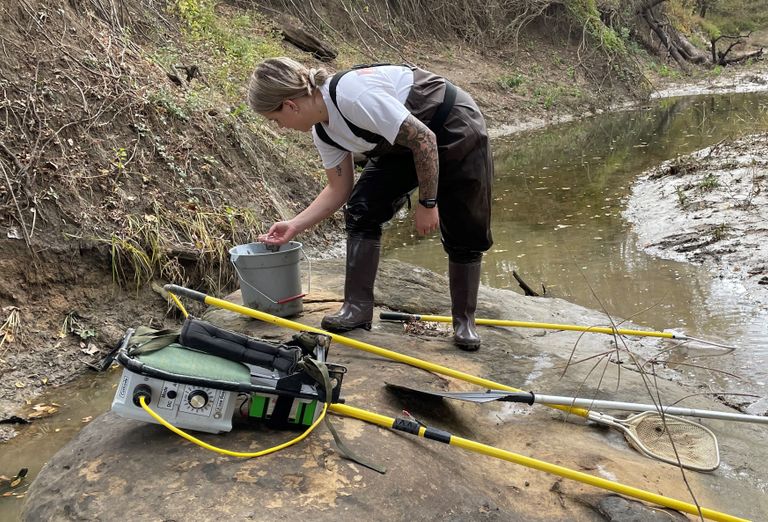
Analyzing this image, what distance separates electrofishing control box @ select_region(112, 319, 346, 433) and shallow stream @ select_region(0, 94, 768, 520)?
1257mm

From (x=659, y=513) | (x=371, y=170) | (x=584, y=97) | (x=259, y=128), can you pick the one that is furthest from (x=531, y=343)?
(x=584, y=97)

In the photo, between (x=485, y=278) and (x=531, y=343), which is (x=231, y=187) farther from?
(x=531, y=343)

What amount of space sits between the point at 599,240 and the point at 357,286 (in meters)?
4.11

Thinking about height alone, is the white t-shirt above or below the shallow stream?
above

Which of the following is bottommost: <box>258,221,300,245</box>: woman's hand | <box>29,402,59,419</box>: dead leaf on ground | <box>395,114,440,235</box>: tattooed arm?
<box>29,402,59,419</box>: dead leaf on ground

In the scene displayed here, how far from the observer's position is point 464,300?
3658mm

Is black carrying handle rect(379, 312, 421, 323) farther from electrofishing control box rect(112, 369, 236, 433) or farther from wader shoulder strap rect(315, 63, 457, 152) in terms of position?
electrofishing control box rect(112, 369, 236, 433)

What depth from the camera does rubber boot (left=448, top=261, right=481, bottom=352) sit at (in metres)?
3.61

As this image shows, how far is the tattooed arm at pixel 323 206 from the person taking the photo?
11.5ft

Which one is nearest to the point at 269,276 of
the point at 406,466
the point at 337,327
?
the point at 337,327

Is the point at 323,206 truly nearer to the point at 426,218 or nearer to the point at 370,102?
the point at 426,218

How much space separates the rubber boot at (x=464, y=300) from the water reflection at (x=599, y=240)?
1571 mm

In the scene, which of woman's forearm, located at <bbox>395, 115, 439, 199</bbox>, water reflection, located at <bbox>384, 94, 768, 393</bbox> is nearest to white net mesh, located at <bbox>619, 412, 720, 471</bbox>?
water reflection, located at <bbox>384, 94, 768, 393</bbox>

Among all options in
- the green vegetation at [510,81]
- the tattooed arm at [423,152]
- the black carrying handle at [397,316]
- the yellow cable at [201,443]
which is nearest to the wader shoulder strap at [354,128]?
the tattooed arm at [423,152]
